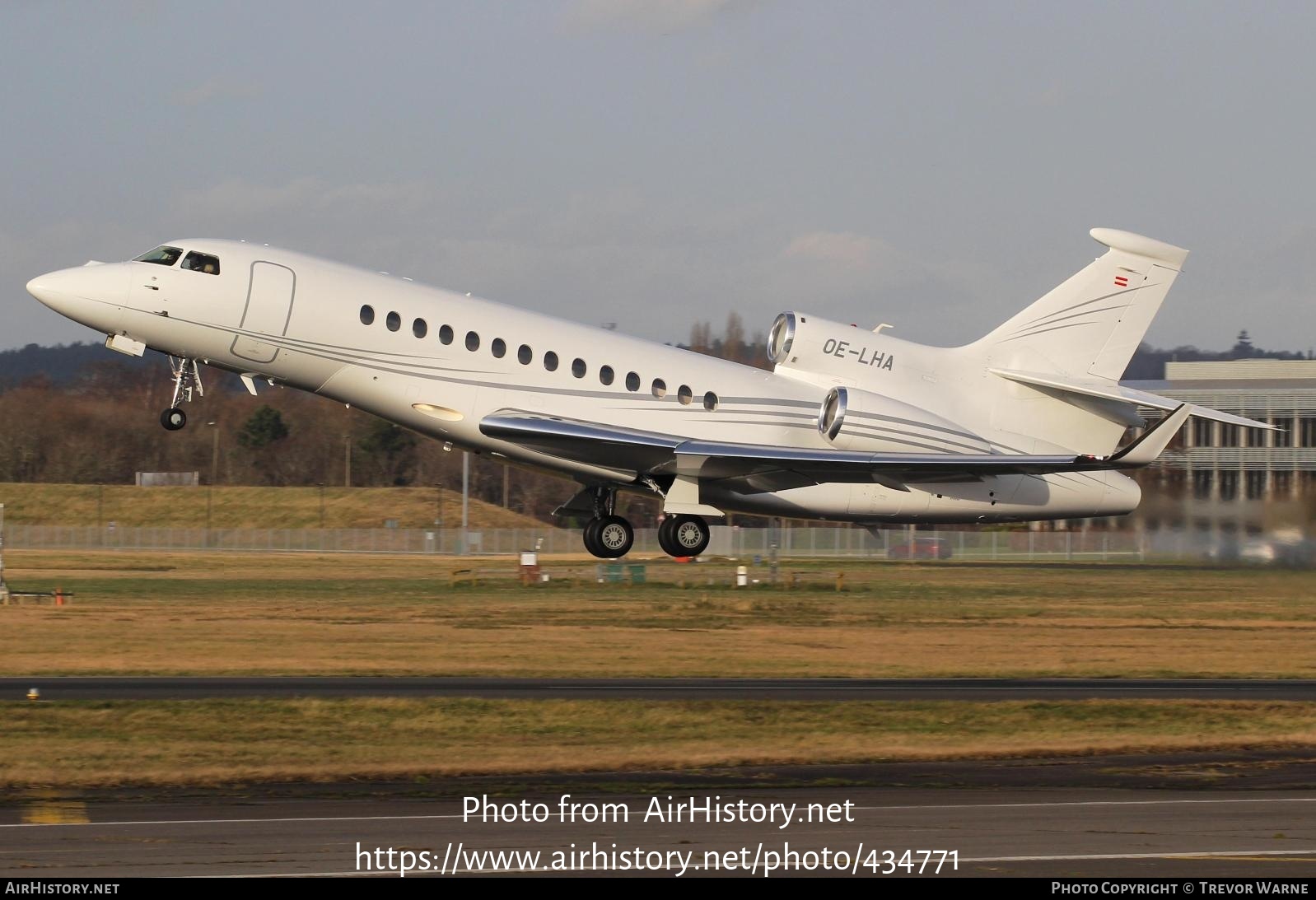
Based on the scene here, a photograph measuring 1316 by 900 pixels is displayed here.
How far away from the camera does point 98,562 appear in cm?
5328

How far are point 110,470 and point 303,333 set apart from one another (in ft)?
243

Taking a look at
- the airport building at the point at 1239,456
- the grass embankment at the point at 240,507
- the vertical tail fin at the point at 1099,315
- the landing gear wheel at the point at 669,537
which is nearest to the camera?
the landing gear wheel at the point at 669,537

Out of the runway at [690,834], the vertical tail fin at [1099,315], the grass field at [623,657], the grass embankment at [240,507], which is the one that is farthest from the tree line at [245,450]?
the runway at [690,834]

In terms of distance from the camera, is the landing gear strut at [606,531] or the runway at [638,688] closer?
the runway at [638,688]

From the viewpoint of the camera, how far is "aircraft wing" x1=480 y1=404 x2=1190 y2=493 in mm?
22797

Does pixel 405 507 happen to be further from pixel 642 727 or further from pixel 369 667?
pixel 642 727

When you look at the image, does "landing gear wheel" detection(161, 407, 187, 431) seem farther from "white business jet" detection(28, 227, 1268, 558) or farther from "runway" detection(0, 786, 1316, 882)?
"runway" detection(0, 786, 1316, 882)

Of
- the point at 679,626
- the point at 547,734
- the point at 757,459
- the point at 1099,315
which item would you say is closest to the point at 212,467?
the point at 679,626

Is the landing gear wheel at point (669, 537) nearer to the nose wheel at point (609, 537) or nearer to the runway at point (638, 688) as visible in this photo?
the nose wheel at point (609, 537)

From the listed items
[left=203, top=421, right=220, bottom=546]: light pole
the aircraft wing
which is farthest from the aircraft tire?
[left=203, top=421, right=220, bottom=546]: light pole

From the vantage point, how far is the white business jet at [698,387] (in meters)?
22.4

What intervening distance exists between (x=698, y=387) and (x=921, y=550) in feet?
113

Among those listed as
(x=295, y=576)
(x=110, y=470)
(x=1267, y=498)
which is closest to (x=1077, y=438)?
(x=1267, y=498)

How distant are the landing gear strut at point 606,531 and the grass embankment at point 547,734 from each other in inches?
284
